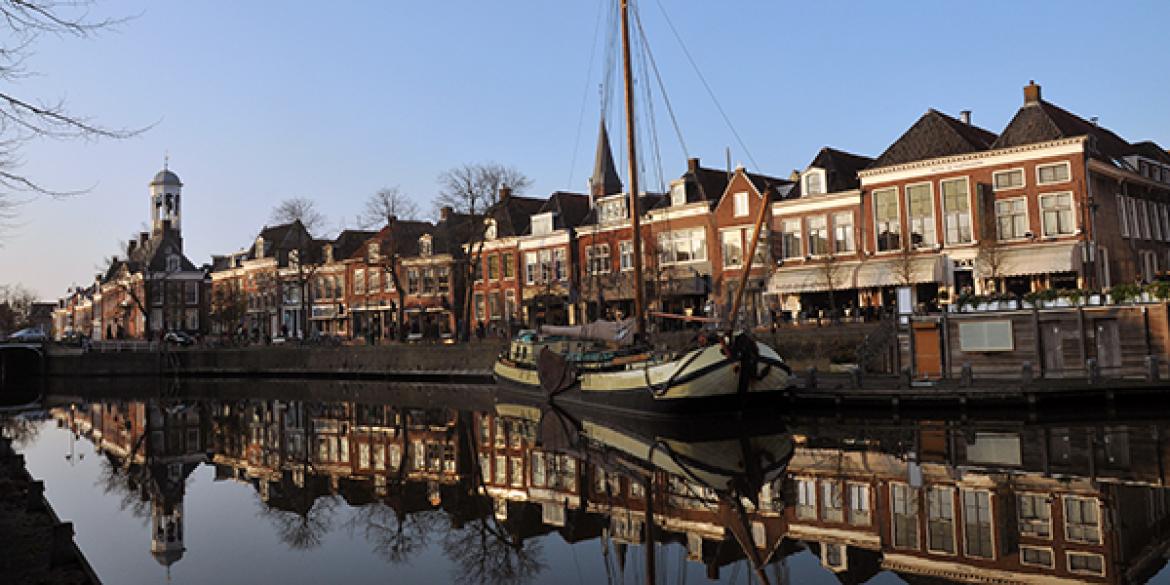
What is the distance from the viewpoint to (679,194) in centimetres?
5109

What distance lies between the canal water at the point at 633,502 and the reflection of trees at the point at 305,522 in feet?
0.24

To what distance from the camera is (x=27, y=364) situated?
70188mm

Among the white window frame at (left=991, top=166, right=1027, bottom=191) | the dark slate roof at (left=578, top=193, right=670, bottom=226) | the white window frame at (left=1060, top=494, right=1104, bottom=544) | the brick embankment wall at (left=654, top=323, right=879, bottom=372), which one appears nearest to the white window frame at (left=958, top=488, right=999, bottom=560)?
the white window frame at (left=1060, top=494, right=1104, bottom=544)

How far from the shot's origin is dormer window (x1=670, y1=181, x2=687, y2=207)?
50906 mm

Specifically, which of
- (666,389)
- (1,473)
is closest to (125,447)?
(1,473)

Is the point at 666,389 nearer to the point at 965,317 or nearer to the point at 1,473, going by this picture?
the point at 965,317

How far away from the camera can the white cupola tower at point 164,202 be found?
316 feet

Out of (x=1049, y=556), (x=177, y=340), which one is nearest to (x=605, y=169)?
(x=177, y=340)

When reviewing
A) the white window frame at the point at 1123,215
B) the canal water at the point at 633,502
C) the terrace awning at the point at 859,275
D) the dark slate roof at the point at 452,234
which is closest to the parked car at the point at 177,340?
the dark slate roof at the point at 452,234

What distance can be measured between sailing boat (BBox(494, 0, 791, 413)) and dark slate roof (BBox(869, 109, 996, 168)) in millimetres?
16309

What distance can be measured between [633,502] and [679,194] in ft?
120

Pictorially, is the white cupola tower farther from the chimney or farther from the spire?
the chimney

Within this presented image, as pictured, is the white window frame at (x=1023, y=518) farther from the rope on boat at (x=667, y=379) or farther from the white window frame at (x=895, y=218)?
the white window frame at (x=895, y=218)

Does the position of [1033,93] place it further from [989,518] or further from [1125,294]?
[989,518]
